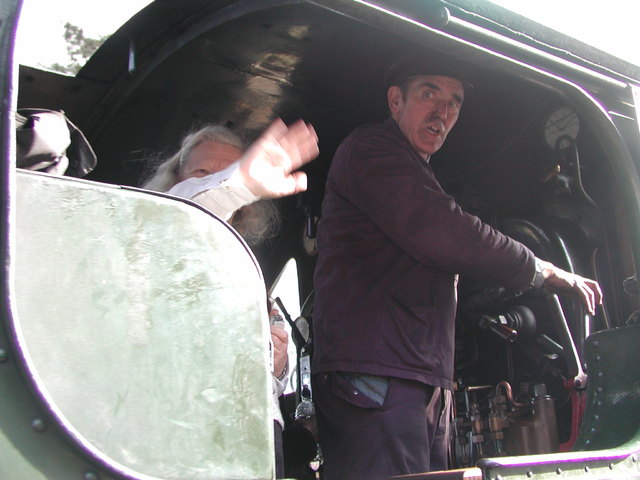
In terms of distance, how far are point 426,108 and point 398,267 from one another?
24.2 inches

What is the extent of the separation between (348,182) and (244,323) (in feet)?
3.13

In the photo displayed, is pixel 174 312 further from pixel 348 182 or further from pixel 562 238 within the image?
pixel 562 238

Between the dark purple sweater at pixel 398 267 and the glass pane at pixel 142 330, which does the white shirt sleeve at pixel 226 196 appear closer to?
the glass pane at pixel 142 330

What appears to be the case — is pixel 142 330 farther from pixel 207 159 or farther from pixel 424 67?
pixel 424 67

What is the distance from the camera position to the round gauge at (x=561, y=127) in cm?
247

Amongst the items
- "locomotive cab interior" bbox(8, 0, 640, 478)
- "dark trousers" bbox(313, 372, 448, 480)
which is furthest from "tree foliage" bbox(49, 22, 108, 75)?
"dark trousers" bbox(313, 372, 448, 480)

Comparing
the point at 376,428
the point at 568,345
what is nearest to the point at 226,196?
the point at 376,428

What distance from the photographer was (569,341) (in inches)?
95.5

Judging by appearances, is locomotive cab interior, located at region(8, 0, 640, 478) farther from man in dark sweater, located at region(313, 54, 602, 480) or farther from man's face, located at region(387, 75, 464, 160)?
man in dark sweater, located at region(313, 54, 602, 480)

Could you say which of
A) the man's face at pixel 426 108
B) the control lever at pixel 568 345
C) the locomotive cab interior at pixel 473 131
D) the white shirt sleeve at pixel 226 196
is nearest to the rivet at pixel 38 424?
the white shirt sleeve at pixel 226 196

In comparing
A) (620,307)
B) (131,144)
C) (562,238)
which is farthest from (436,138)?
(131,144)

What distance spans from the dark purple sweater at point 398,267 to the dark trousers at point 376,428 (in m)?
0.05

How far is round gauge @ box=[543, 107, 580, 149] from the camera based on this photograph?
8.11 feet

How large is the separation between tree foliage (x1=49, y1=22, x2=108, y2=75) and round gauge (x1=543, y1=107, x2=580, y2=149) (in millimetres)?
1678
